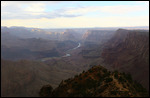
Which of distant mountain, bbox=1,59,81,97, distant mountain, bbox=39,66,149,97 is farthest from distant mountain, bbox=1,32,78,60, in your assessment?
distant mountain, bbox=39,66,149,97

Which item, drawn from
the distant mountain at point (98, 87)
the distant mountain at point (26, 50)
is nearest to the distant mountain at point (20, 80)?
the distant mountain at point (98, 87)

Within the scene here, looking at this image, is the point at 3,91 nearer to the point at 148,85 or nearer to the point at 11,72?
the point at 11,72

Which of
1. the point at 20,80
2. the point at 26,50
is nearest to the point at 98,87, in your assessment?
the point at 20,80

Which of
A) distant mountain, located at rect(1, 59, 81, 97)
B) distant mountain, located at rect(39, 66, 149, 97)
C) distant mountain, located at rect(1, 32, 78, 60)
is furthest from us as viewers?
distant mountain, located at rect(1, 32, 78, 60)

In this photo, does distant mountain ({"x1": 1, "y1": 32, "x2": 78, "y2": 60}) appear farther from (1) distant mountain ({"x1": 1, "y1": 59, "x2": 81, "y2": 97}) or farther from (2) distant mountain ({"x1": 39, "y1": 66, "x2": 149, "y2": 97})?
(2) distant mountain ({"x1": 39, "y1": 66, "x2": 149, "y2": 97})

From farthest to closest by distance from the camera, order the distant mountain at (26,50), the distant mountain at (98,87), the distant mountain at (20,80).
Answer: the distant mountain at (26,50) → the distant mountain at (20,80) → the distant mountain at (98,87)

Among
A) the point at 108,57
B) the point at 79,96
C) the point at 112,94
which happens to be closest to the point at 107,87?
the point at 112,94

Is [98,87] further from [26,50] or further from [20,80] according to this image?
[26,50]

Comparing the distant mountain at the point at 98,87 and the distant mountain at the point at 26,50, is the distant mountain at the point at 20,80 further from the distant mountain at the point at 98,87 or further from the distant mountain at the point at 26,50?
the distant mountain at the point at 26,50

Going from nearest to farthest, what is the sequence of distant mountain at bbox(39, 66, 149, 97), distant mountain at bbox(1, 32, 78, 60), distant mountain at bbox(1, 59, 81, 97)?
1. distant mountain at bbox(39, 66, 149, 97)
2. distant mountain at bbox(1, 59, 81, 97)
3. distant mountain at bbox(1, 32, 78, 60)
